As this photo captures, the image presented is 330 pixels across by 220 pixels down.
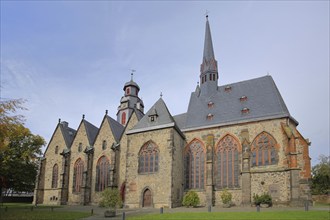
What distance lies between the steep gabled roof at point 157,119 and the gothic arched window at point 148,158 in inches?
66.0

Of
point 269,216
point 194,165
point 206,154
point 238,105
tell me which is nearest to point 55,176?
point 194,165

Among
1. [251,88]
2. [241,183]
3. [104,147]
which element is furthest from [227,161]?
[104,147]

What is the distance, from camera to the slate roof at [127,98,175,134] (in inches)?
1044

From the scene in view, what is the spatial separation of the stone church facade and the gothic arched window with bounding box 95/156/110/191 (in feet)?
0.38

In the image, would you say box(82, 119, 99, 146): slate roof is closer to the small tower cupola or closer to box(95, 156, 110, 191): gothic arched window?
box(95, 156, 110, 191): gothic arched window

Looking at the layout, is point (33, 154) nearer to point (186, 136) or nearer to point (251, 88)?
point (186, 136)

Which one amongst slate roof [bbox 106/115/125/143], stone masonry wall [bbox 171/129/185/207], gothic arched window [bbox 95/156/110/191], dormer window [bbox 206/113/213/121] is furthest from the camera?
slate roof [bbox 106/115/125/143]

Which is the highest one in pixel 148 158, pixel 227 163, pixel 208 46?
pixel 208 46

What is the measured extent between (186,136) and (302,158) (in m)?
10.7

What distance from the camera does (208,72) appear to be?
110ft

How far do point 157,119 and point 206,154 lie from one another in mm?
5801

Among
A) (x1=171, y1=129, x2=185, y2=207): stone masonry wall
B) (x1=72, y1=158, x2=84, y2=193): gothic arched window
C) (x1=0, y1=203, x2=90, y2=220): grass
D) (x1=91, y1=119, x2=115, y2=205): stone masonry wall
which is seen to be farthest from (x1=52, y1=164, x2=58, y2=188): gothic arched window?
(x1=171, y1=129, x2=185, y2=207): stone masonry wall

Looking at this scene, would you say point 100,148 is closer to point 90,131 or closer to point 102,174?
point 102,174

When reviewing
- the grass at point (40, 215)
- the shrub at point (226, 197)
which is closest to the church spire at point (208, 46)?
the shrub at point (226, 197)
